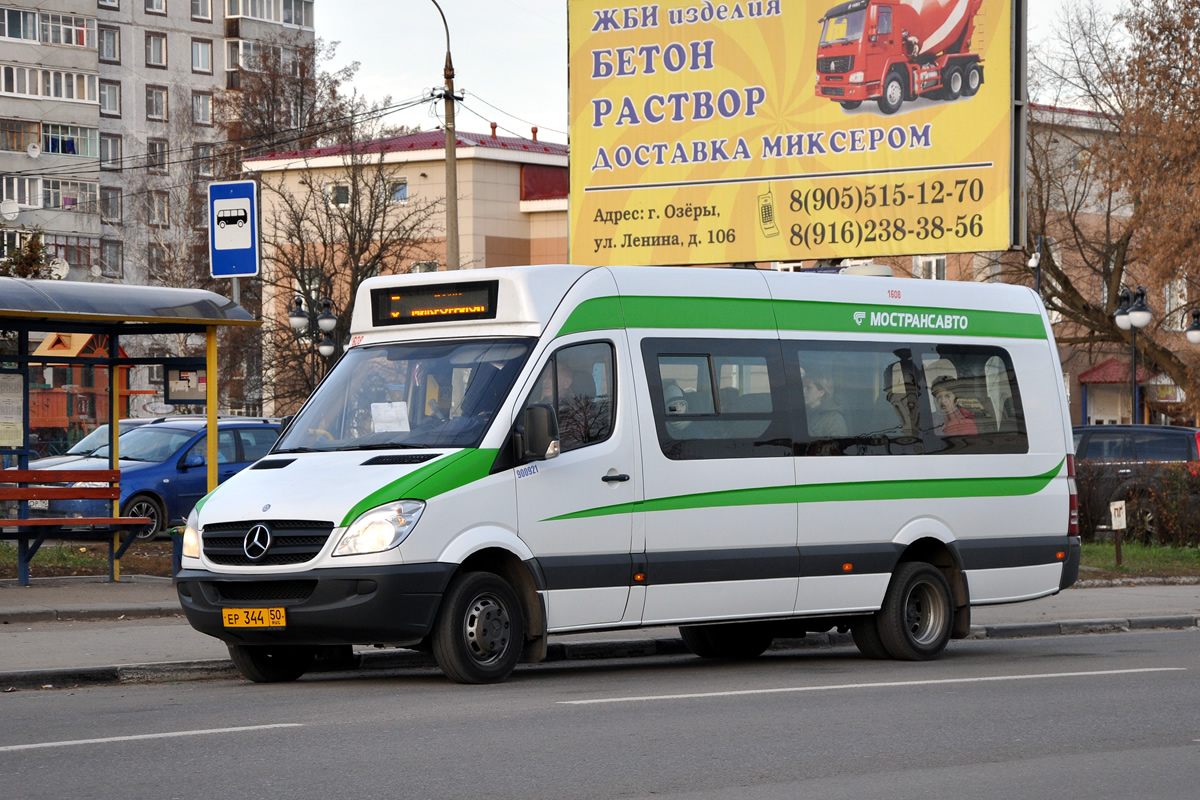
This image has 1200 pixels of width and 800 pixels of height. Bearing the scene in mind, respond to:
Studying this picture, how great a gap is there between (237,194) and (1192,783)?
9.93 metres

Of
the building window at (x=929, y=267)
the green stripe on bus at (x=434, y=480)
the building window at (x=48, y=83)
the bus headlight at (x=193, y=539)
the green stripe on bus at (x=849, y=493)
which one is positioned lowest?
the bus headlight at (x=193, y=539)

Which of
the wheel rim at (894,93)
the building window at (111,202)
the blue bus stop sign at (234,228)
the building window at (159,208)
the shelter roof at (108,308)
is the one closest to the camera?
the blue bus stop sign at (234,228)

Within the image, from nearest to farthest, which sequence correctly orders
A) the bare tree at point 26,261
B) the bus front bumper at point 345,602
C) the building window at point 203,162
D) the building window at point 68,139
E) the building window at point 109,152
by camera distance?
1. the bus front bumper at point 345,602
2. the bare tree at point 26,261
3. the building window at point 203,162
4. the building window at point 68,139
5. the building window at point 109,152

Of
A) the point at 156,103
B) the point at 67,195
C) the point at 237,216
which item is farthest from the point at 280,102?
the point at 237,216

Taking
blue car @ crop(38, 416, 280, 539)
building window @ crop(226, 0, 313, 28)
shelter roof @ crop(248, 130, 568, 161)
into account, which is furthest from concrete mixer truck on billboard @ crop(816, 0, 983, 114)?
building window @ crop(226, 0, 313, 28)

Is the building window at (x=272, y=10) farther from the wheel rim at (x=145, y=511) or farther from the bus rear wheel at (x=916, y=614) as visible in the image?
the bus rear wheel at (x=916, y=614)

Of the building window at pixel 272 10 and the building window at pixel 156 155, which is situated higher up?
the building window at pixel 272 10

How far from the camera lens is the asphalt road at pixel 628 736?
25.2 feet

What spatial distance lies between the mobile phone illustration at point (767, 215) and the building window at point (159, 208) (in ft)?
203

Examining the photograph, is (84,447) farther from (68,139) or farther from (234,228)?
(68,139)

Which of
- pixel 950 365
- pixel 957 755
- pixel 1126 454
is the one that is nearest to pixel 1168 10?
pixel 1126 454

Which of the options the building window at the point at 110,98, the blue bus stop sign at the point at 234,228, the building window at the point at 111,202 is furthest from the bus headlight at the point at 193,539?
the building window at the point at 110,98

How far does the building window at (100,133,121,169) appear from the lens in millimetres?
97625

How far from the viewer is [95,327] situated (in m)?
18.2
